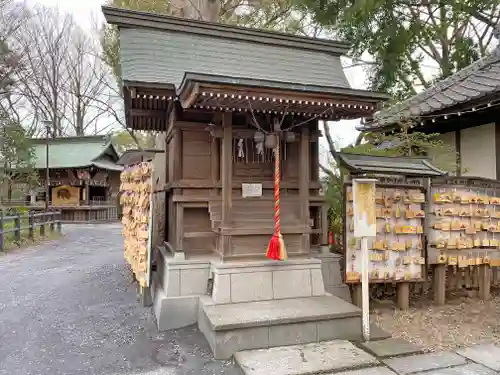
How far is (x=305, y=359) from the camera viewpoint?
3.87m

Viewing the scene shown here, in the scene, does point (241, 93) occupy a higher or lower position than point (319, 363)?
higher

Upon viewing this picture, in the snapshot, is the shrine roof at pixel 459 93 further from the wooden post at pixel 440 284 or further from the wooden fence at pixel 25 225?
the wooden fence at pixel 25 225

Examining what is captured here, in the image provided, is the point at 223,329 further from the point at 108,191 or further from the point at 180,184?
the point at 108,191

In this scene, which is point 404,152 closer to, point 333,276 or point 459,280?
point 459,280

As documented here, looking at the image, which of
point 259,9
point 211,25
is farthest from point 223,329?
point 259,9

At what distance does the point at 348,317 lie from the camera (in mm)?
4484

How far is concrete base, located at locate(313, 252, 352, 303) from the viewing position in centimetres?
589

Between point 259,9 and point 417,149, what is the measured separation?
9.64 m

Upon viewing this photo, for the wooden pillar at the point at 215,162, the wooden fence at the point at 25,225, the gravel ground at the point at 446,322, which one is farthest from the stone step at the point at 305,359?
the wooden fence at the point at 25,225

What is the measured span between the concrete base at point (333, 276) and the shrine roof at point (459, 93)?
3.93 m

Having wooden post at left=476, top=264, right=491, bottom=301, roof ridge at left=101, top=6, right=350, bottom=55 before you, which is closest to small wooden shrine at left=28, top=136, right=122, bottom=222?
roof ridge at left=101, top=6, right=350, bottom=55

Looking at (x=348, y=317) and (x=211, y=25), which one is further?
(x=211, y=25)

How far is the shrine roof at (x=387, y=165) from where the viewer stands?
582 cm

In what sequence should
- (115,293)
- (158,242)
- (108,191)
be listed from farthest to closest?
1. (108,191)
2. (158,242)
3. (115,293)
